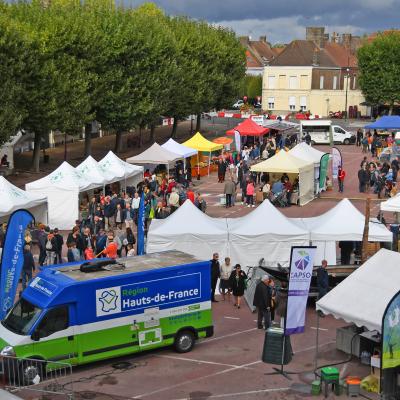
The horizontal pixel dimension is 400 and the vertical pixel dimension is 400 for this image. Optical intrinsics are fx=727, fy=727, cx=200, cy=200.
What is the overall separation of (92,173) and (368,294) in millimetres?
18351

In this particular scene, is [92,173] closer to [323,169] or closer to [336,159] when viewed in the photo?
[323,169]

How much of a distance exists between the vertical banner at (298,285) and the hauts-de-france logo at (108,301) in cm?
341

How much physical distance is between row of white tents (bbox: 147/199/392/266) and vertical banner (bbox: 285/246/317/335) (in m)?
5.96

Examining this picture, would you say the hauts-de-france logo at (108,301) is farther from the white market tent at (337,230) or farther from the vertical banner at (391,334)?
the white market tent at (337,230)

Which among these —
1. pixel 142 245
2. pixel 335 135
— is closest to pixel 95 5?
pixel 335 135

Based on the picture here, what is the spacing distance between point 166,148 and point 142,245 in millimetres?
17351

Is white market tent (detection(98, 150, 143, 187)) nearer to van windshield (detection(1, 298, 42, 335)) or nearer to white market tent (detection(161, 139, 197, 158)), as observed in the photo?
white market tent (detection(161, 139, 197, 158))

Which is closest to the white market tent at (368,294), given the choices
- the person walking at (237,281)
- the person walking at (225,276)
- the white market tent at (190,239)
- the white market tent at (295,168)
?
the person walking at (237,281)

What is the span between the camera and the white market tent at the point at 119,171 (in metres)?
31.7

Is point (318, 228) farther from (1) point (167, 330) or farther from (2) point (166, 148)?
(2) point (166, 148)

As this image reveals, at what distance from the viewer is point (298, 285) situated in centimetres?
1480

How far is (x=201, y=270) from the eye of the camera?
615 inches

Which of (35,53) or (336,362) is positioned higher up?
(35,53)

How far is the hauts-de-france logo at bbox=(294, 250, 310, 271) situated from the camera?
14778 mm
